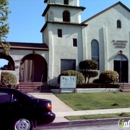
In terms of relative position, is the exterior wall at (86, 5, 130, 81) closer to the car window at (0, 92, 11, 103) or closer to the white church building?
the white church building

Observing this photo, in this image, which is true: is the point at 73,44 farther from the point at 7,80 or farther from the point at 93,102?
the point at 93,102

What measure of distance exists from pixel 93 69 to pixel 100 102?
9.26 metres

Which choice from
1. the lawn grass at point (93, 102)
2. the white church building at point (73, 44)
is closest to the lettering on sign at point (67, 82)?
the lawn grass at point (93, 102)

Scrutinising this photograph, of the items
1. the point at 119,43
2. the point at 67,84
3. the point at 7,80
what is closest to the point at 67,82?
the point at 67,84

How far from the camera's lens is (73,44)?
84.6 ft

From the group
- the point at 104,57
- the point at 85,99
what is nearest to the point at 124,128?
the point at 85,99

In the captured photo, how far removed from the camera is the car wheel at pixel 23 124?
296 inches

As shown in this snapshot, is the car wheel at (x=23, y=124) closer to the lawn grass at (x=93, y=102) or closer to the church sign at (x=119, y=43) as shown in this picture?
the lawn grass at (x=93, y=102)

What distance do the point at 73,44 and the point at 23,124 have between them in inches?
742

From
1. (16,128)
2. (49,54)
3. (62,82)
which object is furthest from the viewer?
(49,54)

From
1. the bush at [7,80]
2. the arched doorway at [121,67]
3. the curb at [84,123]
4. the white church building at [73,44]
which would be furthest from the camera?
the arched doorway at [121,67]

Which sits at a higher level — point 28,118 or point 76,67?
point 76,67

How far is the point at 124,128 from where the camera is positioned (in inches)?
344

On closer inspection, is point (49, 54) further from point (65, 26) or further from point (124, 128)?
point (124, 128)
